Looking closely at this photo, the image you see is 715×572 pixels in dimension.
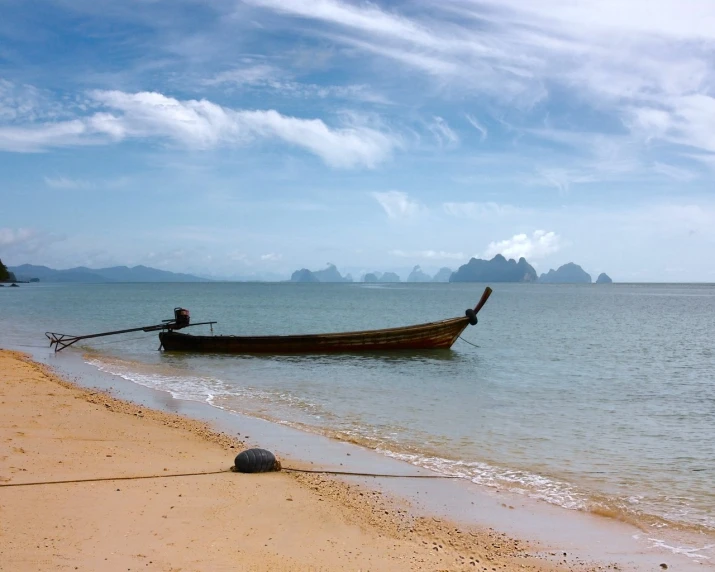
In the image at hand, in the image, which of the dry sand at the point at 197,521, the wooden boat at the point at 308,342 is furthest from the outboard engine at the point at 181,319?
the dry sand at the point at 197,521

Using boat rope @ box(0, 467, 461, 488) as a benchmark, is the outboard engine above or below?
above

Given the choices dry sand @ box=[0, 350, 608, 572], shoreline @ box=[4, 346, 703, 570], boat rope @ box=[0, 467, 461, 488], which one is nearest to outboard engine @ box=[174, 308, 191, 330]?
dry sand @ box=[0, 350, 608, 572]

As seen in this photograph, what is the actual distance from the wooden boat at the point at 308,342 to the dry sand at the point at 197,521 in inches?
622

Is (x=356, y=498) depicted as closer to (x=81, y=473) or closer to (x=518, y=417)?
(x=81, y=473)

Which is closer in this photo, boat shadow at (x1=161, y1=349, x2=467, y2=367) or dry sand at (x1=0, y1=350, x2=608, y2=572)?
dry sand at (x1=0, y1=350, x2=608, y2=572)

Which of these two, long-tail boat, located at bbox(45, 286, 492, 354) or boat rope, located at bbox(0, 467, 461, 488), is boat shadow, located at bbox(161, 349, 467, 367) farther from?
boat rope, located at bbox(0, 467, 461, 488)

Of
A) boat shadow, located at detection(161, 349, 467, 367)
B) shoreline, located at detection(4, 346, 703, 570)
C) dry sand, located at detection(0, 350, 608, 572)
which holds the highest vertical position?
dry sand, located at detection(0, 350, 608, 572)

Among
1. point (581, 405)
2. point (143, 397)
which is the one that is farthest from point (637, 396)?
point (143, 397)

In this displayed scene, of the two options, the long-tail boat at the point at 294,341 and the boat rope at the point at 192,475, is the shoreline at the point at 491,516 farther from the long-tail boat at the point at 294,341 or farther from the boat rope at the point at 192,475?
the long-tail boat at the point at 294,341

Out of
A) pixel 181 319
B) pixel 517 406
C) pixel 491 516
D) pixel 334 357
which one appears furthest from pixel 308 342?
pixel 491 516

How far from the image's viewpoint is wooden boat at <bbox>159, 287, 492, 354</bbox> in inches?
1022

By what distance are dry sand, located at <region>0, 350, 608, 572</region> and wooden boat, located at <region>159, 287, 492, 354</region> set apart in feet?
51.9

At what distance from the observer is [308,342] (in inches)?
1021

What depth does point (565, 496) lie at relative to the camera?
879 centimetres
